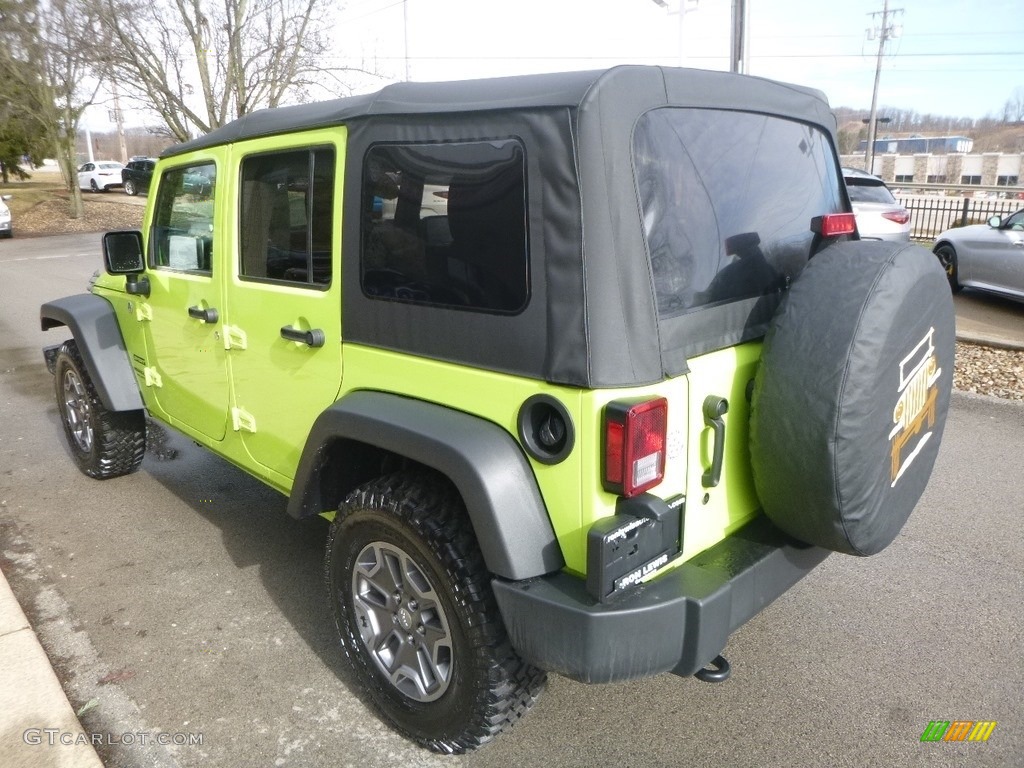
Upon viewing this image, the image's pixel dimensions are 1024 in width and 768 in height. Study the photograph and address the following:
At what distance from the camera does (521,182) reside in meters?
2.09

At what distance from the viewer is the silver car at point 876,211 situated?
400 inches

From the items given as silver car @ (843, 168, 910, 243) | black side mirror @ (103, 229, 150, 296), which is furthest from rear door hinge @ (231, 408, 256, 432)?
silver car @ (843, 168, 910, 243)

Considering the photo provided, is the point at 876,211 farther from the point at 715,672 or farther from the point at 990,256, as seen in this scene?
the point at 715,672

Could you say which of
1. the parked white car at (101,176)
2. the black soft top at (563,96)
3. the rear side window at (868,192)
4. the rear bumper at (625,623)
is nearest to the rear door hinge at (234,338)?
the black soft top at (563,96)

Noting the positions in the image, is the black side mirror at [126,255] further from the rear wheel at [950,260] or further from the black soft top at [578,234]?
the rear wheel at [950,260]

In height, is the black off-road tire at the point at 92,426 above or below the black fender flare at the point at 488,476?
below

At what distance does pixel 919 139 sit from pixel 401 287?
98.9 metres

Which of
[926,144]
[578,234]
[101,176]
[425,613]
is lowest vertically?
[425,613]

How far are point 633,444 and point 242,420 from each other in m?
1.99

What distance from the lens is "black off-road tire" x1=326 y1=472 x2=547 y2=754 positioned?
2.22 metres

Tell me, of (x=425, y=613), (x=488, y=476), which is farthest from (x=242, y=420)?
(x=488, y=476)

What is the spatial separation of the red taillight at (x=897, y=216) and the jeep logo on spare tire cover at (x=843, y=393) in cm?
897

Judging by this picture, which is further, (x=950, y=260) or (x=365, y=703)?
(x=950, y=260)

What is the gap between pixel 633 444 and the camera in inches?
77.5
